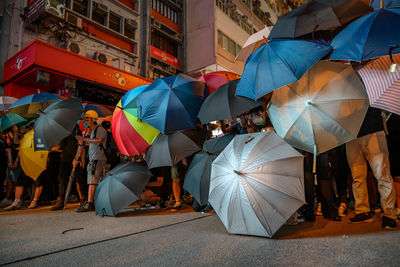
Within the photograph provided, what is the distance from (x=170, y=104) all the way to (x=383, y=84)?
3.32m

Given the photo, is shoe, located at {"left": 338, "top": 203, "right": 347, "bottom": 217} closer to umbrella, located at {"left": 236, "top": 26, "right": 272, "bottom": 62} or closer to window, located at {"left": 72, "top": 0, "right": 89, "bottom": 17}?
umbrella, located at {"left": 236, "top": 26, "right": 272, "bottom": 62}

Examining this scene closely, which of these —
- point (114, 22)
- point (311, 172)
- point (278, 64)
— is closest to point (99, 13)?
point (114, 22)

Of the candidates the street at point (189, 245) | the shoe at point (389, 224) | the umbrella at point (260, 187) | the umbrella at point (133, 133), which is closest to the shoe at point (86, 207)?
the street at point (189, 245)

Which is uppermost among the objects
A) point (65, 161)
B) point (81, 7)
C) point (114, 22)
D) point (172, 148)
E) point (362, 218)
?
point (114, 22)

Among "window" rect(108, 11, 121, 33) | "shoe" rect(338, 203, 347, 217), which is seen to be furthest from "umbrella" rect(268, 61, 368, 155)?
"window" rect(108, 11, 121, 33)

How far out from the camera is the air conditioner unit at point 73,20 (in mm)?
12883

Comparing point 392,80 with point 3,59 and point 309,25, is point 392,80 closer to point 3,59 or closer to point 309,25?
point 309,25

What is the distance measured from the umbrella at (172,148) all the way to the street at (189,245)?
119 cm

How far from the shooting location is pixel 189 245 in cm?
291

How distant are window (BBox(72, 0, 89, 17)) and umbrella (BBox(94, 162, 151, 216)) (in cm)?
1216

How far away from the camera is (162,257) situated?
8.30 feet

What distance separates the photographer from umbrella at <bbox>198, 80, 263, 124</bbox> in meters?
4.23

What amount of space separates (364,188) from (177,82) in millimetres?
3651

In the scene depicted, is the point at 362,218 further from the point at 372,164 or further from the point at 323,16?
the point at 323,16
